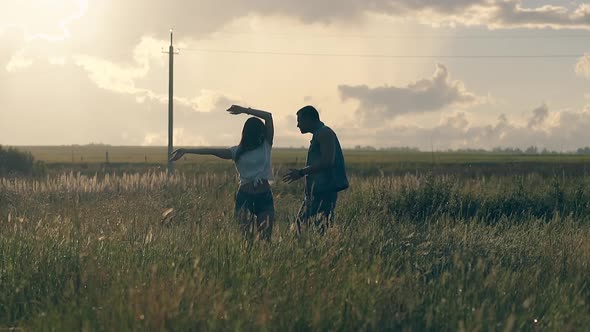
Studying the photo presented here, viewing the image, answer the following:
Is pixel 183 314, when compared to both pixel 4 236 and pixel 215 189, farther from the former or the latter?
pixel 215 189

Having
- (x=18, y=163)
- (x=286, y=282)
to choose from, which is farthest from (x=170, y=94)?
(x=286, y=282)

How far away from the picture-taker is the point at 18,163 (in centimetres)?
3825

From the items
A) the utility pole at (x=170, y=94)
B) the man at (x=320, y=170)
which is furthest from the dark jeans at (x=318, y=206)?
the utility pole at (x=170, y=94)

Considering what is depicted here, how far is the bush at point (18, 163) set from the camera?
124 ft

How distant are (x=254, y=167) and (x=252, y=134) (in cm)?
37

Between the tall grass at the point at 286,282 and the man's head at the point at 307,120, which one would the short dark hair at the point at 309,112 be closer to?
the man's head at the point at 307,120

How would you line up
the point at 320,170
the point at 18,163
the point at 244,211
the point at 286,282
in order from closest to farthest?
1. the point at 286,282
2. the point at 244,211
3. the point at 320,170
4. the point at 18,163

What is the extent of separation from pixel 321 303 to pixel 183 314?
1070 mm

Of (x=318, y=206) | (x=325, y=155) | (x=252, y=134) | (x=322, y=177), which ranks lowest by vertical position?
(x=318, y=206)

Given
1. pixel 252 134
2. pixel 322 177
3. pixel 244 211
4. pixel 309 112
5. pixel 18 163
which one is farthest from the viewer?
pixel 18 163

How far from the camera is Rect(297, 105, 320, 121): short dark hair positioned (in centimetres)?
888

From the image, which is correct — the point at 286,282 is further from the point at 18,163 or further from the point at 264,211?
the point at 18,163

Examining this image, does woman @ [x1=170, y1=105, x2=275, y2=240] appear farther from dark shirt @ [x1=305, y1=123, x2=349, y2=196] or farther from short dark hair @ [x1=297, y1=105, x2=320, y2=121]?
dark shirt @ [x1=305, y1=123, x2=349, y2=196]

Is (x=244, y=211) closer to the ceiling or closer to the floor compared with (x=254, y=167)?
closer to the floor
